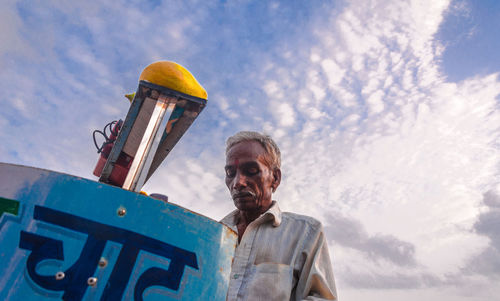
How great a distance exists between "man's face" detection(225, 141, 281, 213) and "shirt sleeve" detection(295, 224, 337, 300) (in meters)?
0.51

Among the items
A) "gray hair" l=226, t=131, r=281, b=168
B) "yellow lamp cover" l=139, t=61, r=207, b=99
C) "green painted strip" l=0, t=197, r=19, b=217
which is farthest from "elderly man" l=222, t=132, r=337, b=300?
"green painted strip" l=0, t=197, r=19, b=217

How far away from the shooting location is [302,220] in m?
2.27

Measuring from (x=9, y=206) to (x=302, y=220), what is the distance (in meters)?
1.82

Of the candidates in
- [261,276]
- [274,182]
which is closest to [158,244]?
[261,276]

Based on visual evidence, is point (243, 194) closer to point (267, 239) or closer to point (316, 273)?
point (267, 239)

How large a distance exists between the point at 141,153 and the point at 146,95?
27cm

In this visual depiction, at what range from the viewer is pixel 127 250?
815 mm

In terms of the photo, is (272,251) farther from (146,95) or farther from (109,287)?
(109,287)

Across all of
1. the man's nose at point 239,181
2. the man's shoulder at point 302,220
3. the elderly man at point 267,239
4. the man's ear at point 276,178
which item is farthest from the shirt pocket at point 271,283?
the man's ear at point 276,178

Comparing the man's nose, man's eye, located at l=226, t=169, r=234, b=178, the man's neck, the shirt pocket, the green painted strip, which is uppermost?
man's eye, located at l=226, t=169, r=234, b=178

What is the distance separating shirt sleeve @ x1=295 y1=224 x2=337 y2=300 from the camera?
184 cm

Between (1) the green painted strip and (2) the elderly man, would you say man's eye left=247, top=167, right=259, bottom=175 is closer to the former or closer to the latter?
(2) the elderly man

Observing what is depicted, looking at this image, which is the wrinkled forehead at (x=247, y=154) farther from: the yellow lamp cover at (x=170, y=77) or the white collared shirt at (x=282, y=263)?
the yellow lamp cover at (x=170, y=77)

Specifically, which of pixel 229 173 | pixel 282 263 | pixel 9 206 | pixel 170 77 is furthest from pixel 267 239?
pixel 9 206
